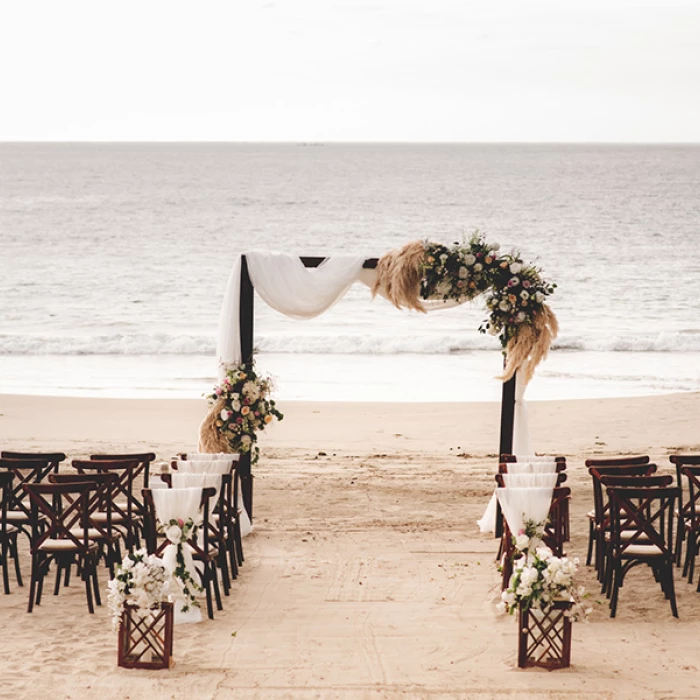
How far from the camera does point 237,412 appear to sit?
413 inches

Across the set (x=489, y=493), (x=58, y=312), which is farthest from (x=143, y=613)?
(x=58, y=312)

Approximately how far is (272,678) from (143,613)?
2.91ft

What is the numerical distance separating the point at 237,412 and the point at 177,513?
8.88 feet

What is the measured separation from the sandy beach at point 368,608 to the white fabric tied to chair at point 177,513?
0.46 feet

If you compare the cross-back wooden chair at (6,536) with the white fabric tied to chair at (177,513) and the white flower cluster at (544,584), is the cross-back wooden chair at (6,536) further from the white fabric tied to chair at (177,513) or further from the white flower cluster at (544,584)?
the white flower cluster at (544,584)

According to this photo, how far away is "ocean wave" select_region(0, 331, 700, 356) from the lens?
24656 millimetres

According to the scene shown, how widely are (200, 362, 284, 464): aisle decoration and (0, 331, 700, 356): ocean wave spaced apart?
1383 centimetres

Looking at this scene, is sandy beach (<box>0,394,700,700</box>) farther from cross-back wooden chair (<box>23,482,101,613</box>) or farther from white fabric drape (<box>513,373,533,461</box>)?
white fabric drape (<box>513,373,533,461</box>)

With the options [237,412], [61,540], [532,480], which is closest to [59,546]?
[61,540]

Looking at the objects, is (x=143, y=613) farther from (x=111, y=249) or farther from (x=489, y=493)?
(x=111, y=249)

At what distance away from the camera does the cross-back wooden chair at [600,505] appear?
8.59 metres

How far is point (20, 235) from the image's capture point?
49000 millimetres

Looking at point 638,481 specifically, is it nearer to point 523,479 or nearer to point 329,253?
point 523,479

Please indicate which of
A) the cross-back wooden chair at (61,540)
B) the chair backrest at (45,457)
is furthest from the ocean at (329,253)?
the cross-back wooden chair at (61,540)
